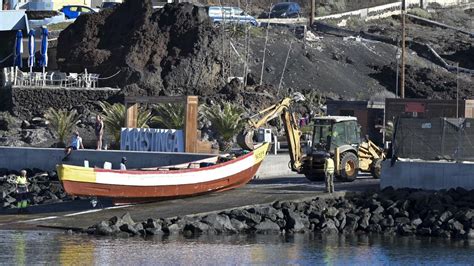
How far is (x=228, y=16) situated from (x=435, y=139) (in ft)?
128

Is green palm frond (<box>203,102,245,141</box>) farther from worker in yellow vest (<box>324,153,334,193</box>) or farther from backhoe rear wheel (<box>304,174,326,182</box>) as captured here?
worker in yellow vest (<box>324,153,334,193</box>)

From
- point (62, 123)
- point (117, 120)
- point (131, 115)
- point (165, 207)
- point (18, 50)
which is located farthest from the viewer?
point (18, 50)

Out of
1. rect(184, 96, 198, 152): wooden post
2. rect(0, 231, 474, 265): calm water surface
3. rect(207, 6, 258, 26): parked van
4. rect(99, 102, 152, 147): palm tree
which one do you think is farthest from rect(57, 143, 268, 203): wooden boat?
rect(207, 6, 258, 26): parked van

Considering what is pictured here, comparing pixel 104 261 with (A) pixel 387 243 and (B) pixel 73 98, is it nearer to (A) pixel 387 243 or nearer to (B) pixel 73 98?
(A) pixel 387 243

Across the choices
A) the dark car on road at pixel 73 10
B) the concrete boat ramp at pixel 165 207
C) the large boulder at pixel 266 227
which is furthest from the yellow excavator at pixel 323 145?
the dark car on road at pixel 73 10

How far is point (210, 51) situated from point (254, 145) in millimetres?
20856

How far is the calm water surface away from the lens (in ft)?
100

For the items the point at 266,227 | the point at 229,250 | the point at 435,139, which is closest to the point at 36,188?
the point at 266,227

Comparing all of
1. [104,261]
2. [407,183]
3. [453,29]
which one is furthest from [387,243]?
[453,29]

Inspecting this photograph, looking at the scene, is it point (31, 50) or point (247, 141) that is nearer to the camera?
point (247, 141)

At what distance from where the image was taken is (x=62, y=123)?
50.7m

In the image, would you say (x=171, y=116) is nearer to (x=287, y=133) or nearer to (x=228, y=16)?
(x=287, y=133)

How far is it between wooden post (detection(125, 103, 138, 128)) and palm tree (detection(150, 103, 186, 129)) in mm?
1855

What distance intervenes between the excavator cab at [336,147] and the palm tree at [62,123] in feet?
40.2
